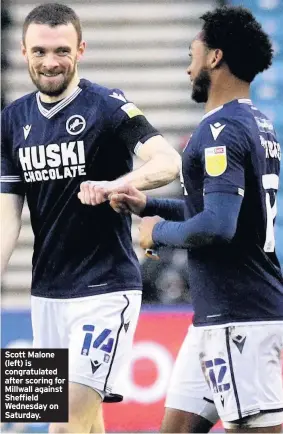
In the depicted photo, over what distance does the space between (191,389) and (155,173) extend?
841 millimetres

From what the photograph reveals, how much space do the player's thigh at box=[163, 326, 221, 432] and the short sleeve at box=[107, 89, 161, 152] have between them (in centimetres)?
77

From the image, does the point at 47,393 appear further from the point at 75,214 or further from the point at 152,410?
the point at 152,410

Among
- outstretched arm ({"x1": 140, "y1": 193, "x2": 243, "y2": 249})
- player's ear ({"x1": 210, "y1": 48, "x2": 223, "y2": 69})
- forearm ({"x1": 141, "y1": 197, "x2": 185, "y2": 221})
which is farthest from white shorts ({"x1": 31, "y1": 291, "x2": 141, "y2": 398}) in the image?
player's ear ({"x1": 210, "y1": 48, "x2": 223, "y2": 69})

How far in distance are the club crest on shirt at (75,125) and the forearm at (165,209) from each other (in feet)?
1.68

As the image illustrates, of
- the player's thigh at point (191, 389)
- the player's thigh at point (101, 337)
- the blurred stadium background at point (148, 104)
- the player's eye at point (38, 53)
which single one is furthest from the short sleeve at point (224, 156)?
the blurred stadium background at point (148, 104)

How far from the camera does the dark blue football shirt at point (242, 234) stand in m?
4.25

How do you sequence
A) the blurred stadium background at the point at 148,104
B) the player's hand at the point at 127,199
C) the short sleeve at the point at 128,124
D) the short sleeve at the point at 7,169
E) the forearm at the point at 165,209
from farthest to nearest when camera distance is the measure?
the blurred stadium background at the point at 148,104, the short sleeve at the point at 7,169, the short sleeve at the point at 128,124, the forearm at the point at 165,209, the player's hand at the point at 127,199

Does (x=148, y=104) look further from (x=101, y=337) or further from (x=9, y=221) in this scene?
(x=101, y=337)

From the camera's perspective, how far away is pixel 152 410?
23.8ft

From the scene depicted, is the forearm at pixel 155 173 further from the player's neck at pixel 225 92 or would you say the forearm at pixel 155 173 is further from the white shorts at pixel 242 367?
the white shorts at pixel 242 367

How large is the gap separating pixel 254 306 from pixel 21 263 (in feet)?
9.40

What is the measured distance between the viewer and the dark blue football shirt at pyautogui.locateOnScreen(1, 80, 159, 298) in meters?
4.86

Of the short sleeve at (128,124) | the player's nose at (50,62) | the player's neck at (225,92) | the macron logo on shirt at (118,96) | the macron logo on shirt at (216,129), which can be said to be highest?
the player's nose at (50,62)

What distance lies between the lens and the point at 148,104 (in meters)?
7.18
